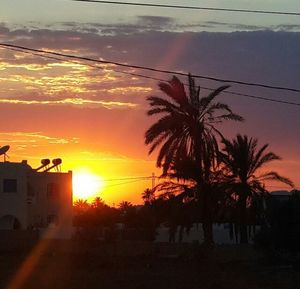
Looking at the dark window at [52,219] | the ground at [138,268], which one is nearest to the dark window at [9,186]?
the dark window at [52,219]

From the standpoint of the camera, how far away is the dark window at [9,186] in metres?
64.9

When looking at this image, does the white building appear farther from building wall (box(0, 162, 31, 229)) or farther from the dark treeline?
the dark treeline

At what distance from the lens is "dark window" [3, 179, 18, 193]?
64.9 m

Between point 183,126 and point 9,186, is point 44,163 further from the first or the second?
point 183,126

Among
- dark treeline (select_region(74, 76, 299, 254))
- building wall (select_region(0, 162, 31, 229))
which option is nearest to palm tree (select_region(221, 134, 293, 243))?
dark treeline (select_region(74, 76, 299, 254))

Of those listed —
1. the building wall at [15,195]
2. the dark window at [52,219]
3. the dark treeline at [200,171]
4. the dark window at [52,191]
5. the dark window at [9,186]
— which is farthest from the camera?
the dark window at [52,191]

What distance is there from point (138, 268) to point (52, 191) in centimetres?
4095

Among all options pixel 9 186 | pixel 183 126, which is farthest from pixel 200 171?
pixel 9 186

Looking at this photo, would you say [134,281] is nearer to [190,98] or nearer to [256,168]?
[190,98]

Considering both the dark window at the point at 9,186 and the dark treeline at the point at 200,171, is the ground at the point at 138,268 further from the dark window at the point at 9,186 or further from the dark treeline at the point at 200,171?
the dark window at the point at 9,186

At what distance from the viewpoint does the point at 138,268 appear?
34.0 metres

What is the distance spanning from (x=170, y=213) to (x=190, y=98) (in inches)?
299

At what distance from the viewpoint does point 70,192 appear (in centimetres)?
7500

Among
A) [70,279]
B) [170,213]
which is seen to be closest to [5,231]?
[170,213]
